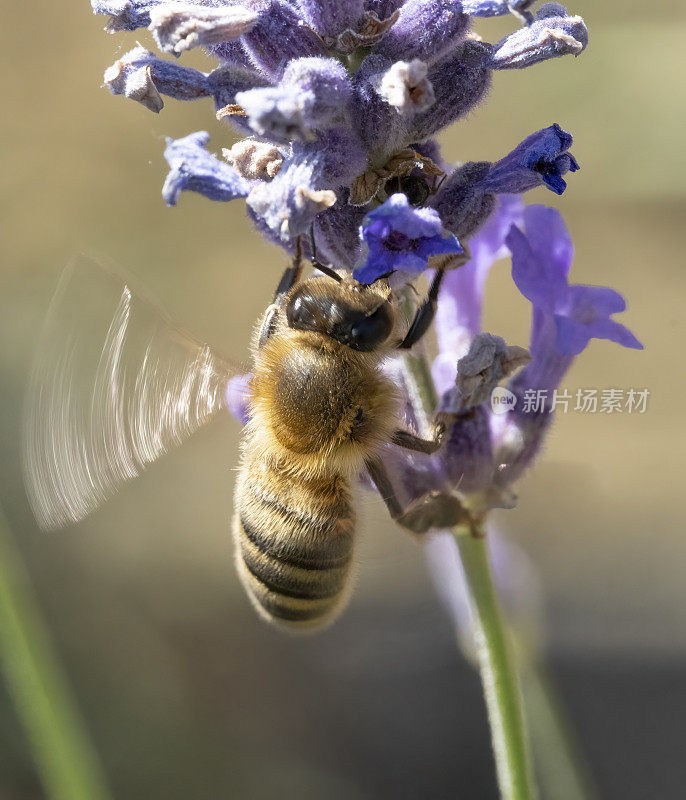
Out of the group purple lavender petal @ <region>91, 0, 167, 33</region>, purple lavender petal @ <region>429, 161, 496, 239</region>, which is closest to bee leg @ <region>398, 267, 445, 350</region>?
purple lavender petal @ <region>429, 161, 496, 239</region>

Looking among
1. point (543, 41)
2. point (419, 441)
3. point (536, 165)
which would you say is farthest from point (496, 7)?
point (419, 441)

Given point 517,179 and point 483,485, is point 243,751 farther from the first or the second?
point 517,179

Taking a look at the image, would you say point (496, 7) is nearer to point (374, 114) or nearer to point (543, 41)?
point (543, 41)

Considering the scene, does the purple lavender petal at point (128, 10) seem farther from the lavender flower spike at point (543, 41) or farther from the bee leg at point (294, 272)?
the lavender flower spike at point (543, 41)

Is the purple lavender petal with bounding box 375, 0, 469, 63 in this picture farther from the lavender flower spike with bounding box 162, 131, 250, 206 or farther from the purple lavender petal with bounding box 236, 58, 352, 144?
the lavender flower spike with bounding box 162, 131, 250, 206

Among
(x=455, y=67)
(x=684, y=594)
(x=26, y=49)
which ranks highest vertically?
(x=26, y=49)

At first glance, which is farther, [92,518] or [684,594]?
[92,518]

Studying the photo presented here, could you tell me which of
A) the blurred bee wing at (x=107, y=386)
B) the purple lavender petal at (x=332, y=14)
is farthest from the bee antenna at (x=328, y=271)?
the purple lavender petal at (x=332, y=14)

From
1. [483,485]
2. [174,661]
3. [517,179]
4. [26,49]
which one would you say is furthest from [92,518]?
[517,179]
